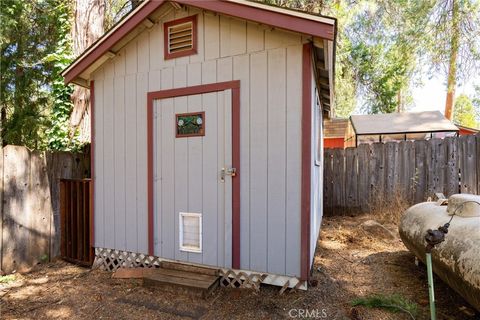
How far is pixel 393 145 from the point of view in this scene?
641 centimetres

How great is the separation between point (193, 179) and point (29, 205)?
2.45m

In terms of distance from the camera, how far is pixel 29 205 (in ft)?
13.3

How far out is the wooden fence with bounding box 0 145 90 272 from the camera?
148 inches

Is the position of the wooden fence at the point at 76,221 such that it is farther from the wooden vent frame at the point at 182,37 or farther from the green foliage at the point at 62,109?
the wooden vent frame at the point at 182,37

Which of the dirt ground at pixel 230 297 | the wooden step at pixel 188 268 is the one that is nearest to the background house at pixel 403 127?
the dirt ground at pixel 230 297

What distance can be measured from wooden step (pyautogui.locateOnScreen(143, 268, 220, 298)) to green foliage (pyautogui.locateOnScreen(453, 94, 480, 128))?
40346 millimetres

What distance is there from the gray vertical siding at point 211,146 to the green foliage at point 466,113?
130 ft

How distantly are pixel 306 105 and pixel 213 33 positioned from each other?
1.50m

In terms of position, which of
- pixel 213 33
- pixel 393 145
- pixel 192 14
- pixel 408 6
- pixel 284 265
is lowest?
pixel 284 265

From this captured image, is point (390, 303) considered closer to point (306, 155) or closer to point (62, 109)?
point (306, 155)

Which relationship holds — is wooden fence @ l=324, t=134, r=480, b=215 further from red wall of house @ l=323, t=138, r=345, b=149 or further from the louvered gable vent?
red wall of house @ l=323, t=138, r=345, b=149

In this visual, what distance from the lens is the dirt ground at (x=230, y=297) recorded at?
2.87 metres

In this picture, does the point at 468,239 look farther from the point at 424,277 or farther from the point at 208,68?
the point at 208,68

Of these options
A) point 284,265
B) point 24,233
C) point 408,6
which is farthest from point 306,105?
point 408,6
